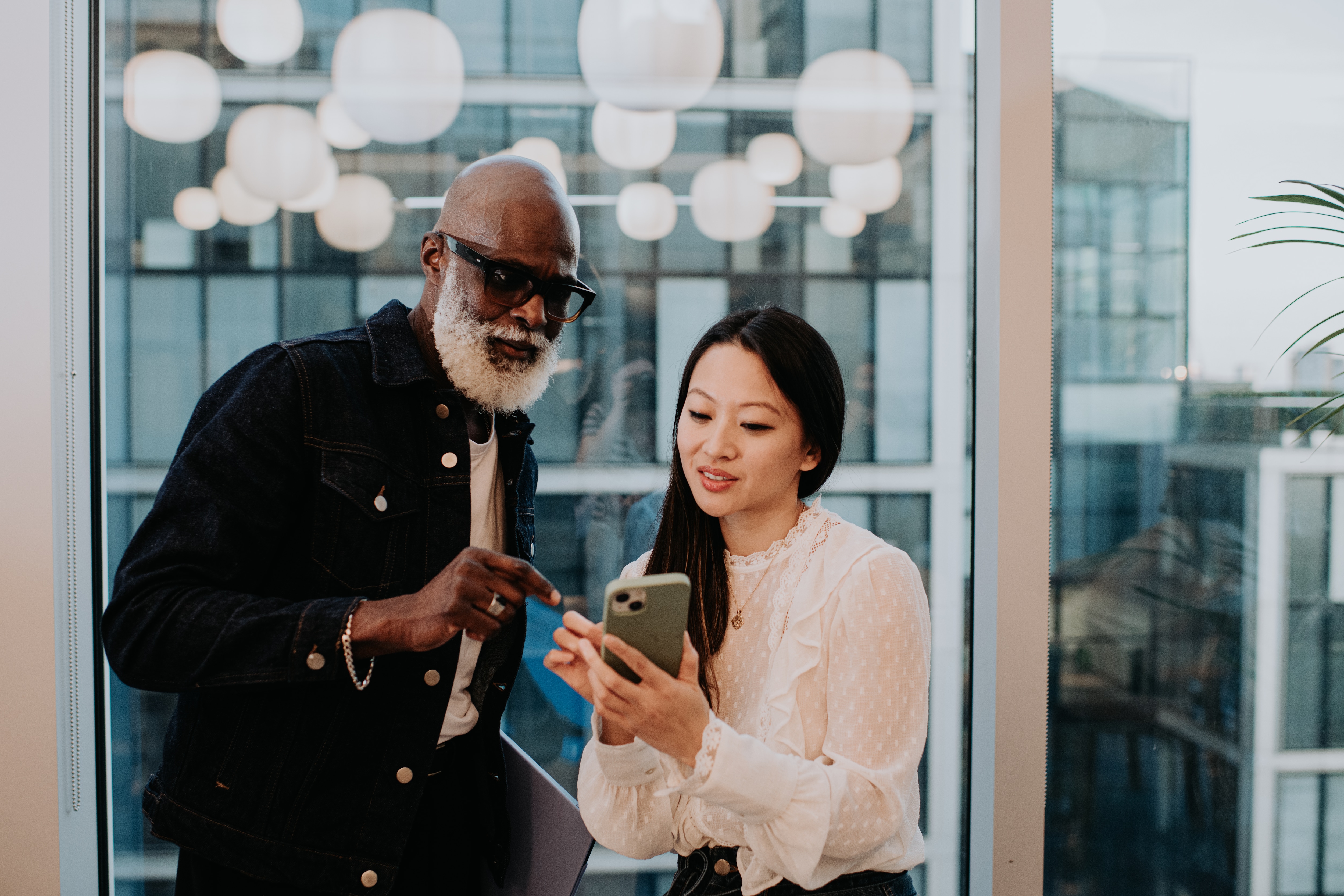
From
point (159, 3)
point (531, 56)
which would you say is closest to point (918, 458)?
point (531, 56)

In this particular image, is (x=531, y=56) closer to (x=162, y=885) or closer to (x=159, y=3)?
(x=159, y=3)

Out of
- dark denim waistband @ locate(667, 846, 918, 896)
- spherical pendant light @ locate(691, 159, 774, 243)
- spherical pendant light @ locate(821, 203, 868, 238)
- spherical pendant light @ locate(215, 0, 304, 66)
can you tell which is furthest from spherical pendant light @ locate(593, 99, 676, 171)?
dark denim waistband @ locate(667, 846, 918, 896)

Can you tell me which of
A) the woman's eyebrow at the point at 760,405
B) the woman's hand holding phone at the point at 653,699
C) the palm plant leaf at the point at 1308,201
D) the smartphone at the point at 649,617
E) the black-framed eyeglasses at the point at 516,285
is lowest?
the woman's hand holding phone at the point at 653,699

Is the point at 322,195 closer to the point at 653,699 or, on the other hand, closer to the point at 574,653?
the point at 574,653

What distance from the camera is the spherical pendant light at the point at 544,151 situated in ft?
7.15

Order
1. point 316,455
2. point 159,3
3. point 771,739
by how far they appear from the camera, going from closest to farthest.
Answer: point 771,739 → point 316,455 → point 159,3

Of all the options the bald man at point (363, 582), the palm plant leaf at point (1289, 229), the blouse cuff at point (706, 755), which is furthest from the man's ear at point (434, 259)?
the palm plant leaf at point (1289, 229)

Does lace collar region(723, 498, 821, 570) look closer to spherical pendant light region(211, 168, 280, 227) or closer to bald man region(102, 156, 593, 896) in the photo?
bald man region(102, 156, 593, 896)

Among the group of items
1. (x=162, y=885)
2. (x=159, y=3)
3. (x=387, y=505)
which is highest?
(x=159, y=3)

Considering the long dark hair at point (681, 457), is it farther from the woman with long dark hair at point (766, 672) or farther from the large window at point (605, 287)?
the large window at point (605, 287)

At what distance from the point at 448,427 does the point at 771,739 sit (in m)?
0.81

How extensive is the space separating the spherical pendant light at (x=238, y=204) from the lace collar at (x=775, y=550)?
1.64 m

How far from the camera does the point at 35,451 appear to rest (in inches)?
73.6

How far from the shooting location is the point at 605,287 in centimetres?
224
